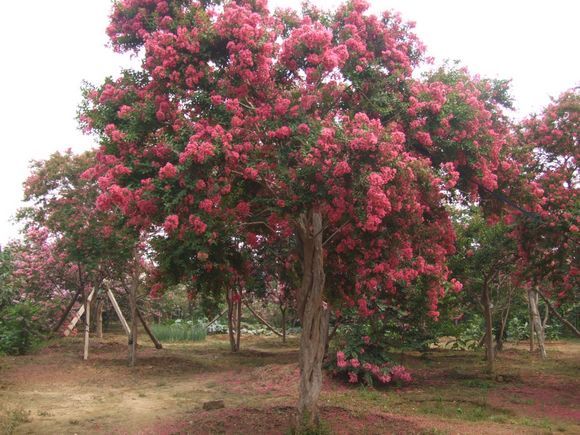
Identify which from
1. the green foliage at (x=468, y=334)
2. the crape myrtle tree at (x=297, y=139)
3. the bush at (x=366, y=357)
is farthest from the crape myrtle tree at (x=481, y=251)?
the green foliage at (x=468, y=334)

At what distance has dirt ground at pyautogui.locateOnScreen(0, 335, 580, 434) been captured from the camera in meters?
8.01

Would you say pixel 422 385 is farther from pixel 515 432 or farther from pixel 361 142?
pixel 361 142

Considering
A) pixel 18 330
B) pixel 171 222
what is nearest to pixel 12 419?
pixel 171 222

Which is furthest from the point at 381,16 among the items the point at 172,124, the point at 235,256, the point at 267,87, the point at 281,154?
the point at 235,256

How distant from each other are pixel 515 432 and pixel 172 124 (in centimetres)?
634

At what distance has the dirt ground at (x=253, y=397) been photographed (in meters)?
8.01

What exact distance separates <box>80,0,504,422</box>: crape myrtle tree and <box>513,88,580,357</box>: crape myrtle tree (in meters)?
2.49

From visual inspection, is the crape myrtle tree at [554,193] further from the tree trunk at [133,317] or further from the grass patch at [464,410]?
the tree trunk at [133,317]

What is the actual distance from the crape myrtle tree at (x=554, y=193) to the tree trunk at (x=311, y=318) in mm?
4170

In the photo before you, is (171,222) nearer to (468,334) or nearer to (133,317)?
(133,317)

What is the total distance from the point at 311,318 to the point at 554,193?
528 cm

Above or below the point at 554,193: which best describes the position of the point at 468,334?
below

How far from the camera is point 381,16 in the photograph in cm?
788

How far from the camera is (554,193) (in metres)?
9.64
